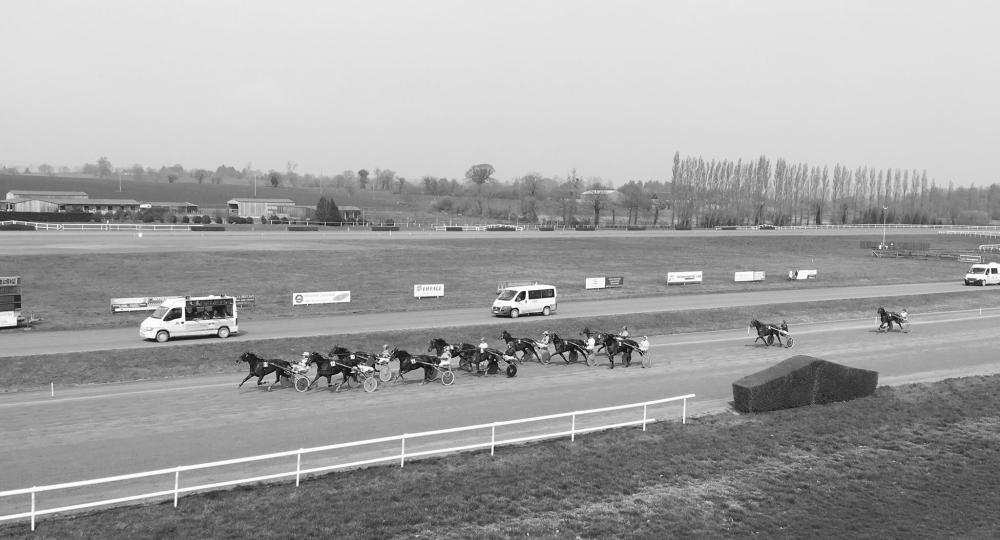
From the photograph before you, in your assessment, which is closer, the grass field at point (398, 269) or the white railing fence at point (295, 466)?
the white railing fence at point (295, 466)

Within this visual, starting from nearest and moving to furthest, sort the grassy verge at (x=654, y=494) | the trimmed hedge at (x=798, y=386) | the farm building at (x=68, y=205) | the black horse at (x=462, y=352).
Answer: the grassy verge at (x=654, y=494) < the trimmed hedge at (x=798, y=386) < the black horse at (x=462, y=352) < the farm building at (x=68, y=205)

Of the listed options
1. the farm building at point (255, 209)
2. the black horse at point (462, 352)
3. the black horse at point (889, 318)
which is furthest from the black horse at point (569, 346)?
the farm building at point (255, 209)

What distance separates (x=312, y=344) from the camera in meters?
31.1

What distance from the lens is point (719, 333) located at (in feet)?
127

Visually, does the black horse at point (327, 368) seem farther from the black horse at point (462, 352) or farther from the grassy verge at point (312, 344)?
the grassy verge at point (312, 344)

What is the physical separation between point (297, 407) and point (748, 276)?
160 feet

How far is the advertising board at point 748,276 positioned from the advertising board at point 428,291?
89.1 ft

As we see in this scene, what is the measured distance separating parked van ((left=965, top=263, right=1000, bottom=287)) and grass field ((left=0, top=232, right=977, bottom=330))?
5.44 m

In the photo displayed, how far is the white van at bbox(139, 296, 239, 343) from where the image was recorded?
31078 millimetres

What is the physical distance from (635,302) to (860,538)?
35016 mm

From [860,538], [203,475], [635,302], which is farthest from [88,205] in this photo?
[860,538]

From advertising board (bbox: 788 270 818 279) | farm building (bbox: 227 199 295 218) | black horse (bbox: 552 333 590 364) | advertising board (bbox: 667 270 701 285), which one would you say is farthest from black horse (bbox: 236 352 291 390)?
farm building (bbox: 227 199 295 218)

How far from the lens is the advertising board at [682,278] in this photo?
187 ft

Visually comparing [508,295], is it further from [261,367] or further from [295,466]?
[295,466]
